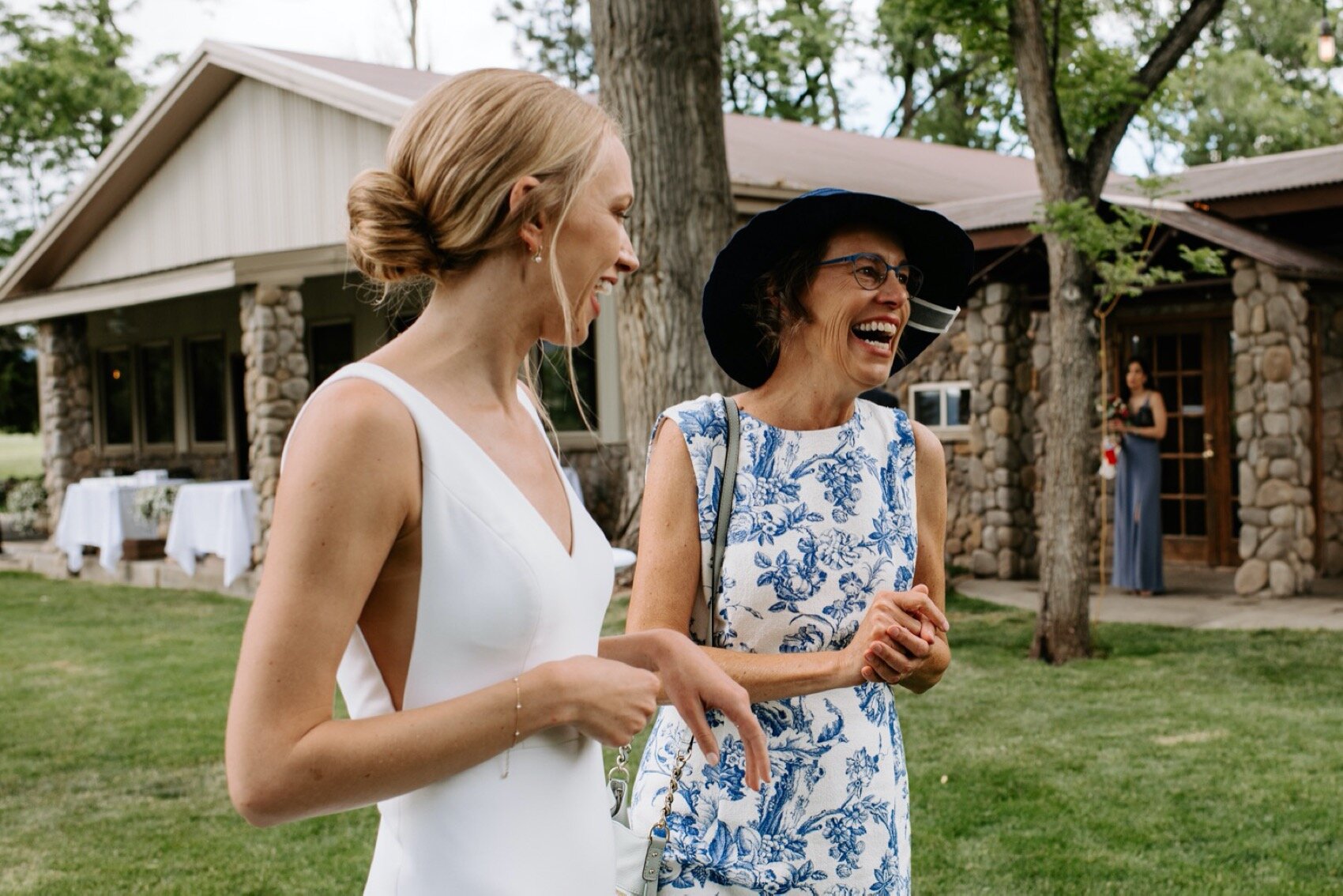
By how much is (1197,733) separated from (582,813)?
569cm

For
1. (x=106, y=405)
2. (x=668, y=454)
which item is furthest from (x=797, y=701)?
(x=106, y=405)

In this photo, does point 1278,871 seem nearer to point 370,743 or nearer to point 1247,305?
point 370,743

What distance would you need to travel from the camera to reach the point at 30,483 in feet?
69.2

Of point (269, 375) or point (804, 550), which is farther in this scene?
point (269, 375)

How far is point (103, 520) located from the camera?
584 inches

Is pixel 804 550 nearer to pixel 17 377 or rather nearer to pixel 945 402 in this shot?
pixel 945 402

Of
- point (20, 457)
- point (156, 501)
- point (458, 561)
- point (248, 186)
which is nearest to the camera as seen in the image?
point (458, 561)

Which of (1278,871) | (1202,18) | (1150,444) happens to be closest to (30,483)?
(1150,444)

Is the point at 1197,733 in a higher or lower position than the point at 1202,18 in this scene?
lower

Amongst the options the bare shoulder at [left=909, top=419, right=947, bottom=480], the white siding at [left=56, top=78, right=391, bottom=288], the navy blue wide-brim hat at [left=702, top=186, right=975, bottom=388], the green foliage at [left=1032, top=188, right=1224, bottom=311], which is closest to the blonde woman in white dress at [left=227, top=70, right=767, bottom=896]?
the navy blue wide-brim hat at [left=702, top=186, right=975, bottom=388]

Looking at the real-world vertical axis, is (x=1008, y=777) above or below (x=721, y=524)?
below

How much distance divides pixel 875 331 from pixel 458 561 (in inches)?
45.8

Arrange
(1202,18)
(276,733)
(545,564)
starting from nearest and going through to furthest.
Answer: (276,733)
(545,564)
(1202,18)

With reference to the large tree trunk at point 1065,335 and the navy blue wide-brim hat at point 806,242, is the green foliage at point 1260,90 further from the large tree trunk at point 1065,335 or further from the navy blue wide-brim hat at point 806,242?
the navy blue wide-brim hat at point 806,242
